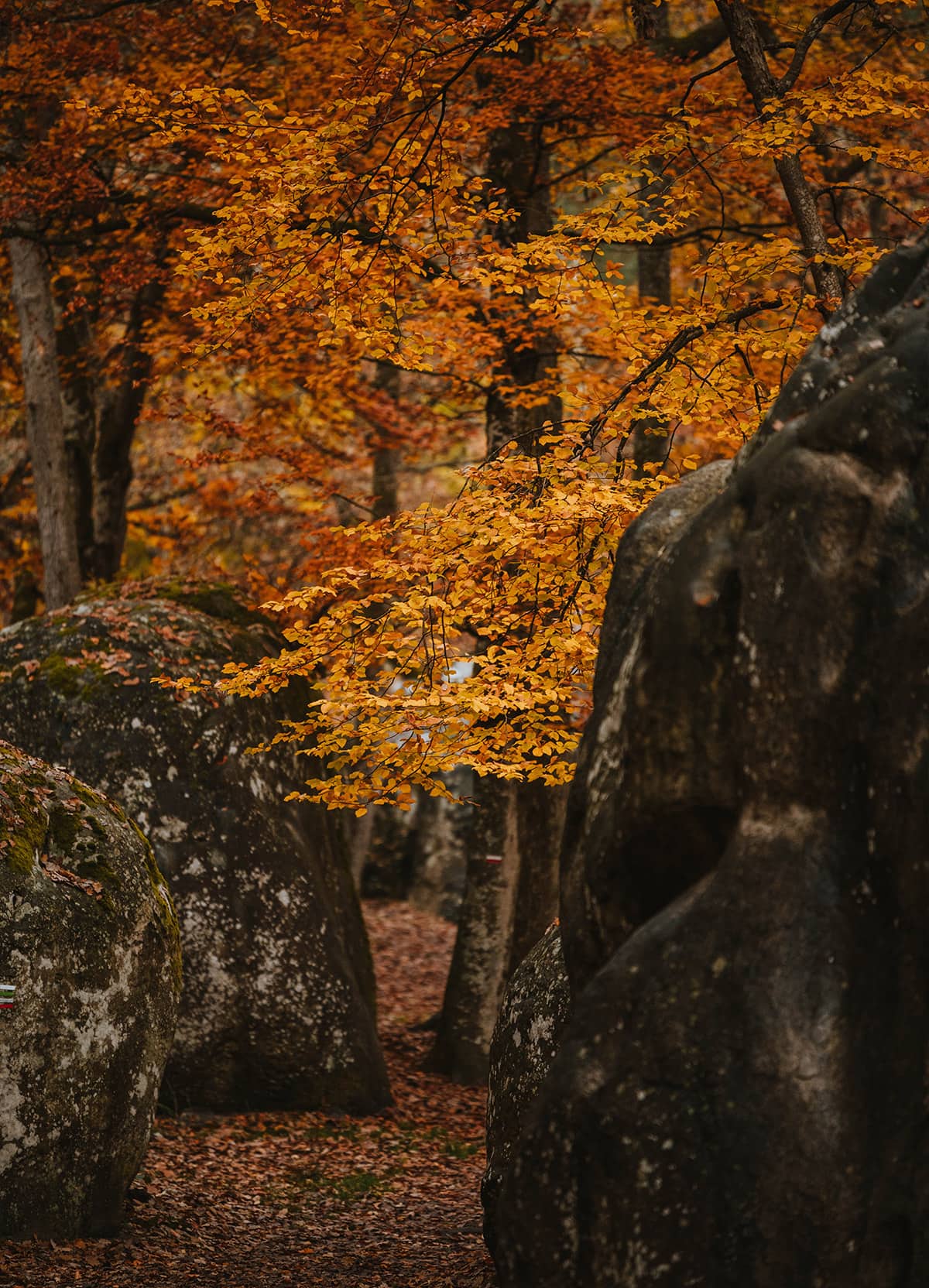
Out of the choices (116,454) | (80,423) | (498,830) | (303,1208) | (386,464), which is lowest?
(303,1208)

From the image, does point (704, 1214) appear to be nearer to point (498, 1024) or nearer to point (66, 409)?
point (498, 1024)

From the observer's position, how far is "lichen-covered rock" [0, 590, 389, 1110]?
9773 mm

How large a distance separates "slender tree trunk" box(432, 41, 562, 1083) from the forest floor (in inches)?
23.9

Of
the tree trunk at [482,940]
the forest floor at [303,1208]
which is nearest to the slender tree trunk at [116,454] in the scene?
the tree trunk at [482,940]

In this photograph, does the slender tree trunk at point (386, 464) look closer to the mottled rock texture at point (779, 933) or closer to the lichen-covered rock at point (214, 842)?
the lichen-covered rock at point (214, 842)

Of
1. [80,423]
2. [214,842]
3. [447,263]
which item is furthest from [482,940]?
[80,423]

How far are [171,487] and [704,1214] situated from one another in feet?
61.9

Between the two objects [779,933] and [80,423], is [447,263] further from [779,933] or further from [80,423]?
[779,933]

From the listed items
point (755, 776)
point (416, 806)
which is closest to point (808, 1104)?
point (755, 776)

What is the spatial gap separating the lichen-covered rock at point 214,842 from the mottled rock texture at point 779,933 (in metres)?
5.65

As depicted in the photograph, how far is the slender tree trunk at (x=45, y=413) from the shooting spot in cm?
1195

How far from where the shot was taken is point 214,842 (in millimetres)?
10070

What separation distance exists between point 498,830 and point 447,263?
560 centimetres

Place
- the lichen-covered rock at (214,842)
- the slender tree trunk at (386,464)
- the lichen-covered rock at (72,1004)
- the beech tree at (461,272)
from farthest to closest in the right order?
the slender tree trunk at (386,464)
the lichen-covered rock at (214,842)
the beech tree at (461,272)
the lichen-covered rock at (72,1004)
